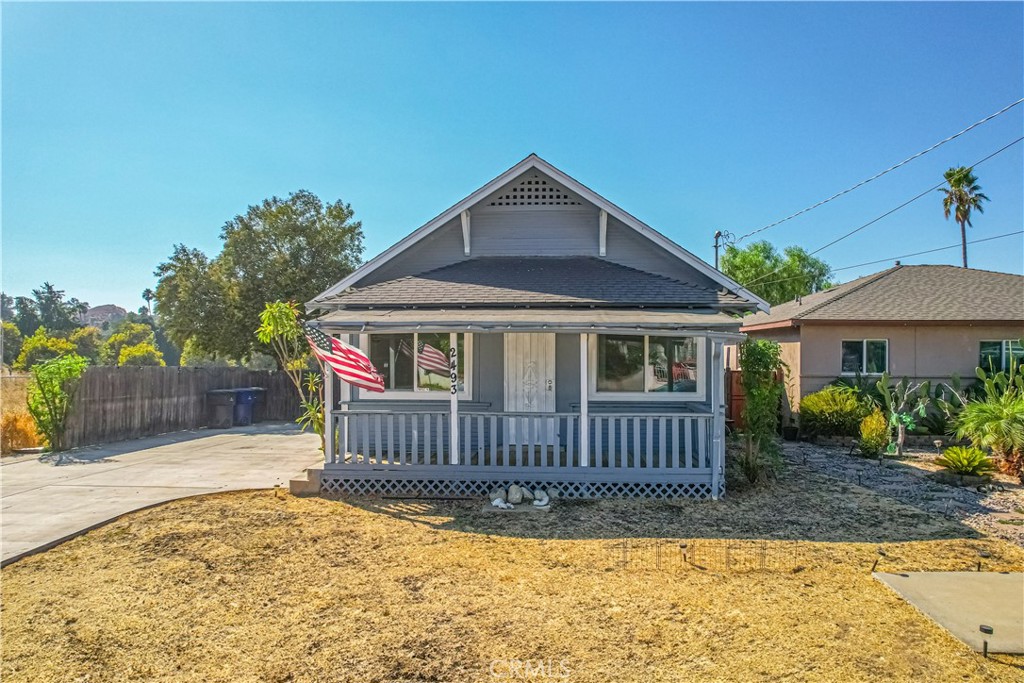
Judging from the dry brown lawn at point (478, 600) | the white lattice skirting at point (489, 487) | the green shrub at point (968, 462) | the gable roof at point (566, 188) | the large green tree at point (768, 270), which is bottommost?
the dry brown lawn at point (478, 600)

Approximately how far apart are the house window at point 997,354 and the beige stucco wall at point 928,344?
140 millimetres

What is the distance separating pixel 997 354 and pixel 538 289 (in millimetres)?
12828

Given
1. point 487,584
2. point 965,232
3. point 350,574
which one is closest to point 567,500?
point 487,584

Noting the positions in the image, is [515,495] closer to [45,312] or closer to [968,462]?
[968,462]

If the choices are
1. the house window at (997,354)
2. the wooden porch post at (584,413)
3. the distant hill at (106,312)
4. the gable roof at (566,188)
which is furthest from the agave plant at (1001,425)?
the distant hill at (106,312)

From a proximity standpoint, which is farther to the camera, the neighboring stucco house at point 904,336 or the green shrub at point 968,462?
the neighboring stucco house at point 904,336

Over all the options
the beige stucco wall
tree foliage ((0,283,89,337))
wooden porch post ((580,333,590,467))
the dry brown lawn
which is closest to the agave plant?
the beige stucco wall

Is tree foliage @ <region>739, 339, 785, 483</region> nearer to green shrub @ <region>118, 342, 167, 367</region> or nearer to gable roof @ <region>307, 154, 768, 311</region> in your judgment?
gable roof @ <region>307, 154, 768, 311</region>

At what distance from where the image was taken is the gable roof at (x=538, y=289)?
938 centimetres

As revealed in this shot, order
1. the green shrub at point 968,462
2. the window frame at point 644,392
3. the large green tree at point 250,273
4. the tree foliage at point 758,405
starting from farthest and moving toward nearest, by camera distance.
→ the large green tree at point 250,273, the window frame at point 644,392, the green shrub at point 968,462, the tree foliage at point 758,405

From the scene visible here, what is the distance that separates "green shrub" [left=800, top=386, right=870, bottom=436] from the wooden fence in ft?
56.7

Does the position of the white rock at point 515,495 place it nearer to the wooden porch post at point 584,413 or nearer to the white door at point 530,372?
the wooden porch post at point 584,413

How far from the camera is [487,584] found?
5172 mm

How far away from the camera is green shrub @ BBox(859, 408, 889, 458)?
1114cm
